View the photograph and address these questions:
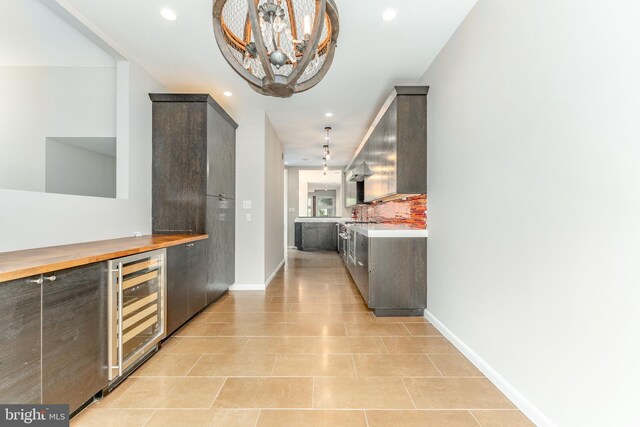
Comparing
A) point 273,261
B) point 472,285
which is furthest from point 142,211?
point 472,285

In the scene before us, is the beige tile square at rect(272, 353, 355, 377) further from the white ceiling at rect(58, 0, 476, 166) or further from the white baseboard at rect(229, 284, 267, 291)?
the white ceiling at rect(58, 0, 476, 166)

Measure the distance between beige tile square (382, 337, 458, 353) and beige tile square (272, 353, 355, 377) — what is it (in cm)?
44

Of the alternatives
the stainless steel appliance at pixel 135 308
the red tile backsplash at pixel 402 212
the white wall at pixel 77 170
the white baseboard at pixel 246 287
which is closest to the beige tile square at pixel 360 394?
the stainless steel appliance at pixel 135 308

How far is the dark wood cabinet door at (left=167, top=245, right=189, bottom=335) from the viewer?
2.37m

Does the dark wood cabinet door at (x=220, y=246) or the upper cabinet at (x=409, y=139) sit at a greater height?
the upper cabinet at (x=409, y=139)

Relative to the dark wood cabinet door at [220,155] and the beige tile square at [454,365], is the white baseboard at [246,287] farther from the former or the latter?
the beige tile square at [454,365]

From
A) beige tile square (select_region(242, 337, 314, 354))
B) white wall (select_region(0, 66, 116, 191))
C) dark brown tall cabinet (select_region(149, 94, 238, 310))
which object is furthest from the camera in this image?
dark brown tall cabinet (select_region(149, 94, 238, 310))

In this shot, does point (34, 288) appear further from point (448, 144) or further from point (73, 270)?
point (448, 144)

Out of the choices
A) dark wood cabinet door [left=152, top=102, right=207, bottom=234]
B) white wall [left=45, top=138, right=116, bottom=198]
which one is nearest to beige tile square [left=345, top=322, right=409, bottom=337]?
dark wood cabinet door [left=152, top=102, right=207, bottom=234]

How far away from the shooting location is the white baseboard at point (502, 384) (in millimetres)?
1445

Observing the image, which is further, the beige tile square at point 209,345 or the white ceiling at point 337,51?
the beige tile square at point 209,345

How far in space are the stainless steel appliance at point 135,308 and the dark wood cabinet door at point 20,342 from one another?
43cm

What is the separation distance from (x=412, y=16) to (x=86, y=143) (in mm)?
3507

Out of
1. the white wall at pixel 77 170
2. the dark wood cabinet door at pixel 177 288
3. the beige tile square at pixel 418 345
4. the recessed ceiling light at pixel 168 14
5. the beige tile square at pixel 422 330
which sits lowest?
the beige tile square at pixel 422 330
